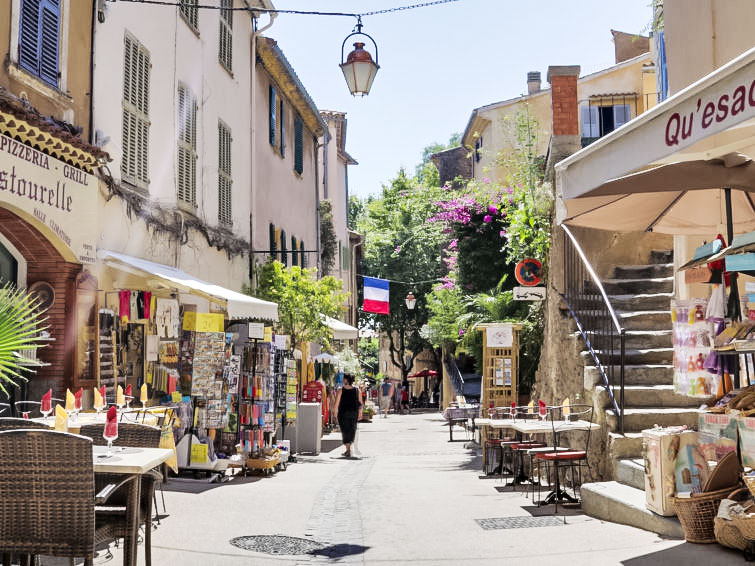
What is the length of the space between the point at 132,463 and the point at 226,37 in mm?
13842

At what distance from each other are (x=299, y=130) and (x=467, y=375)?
1364cm

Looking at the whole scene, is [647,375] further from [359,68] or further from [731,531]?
[359,68]

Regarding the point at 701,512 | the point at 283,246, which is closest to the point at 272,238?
the point at 283,246

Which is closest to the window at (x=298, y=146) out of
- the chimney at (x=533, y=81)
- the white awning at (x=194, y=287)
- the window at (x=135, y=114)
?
the window at (x=135, y=114)

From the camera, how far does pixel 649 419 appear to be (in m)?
9.37

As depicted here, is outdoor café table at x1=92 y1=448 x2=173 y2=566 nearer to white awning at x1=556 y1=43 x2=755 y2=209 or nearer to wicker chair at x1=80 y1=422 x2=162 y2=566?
wicker chair at x1=80 y1=422 x2=162 y2=566

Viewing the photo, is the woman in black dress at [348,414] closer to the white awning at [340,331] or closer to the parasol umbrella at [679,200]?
the white awning at [340,331]

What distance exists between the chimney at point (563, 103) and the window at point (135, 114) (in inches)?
242

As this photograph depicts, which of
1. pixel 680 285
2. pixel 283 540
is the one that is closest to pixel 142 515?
pixel 283 540

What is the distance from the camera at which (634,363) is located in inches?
431

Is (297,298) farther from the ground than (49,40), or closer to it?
closer to it

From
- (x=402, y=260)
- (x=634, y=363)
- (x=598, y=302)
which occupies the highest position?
(x=402, y=260)

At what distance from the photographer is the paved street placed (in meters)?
6.70

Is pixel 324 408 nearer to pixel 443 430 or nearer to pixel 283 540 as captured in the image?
pixel 443 430
